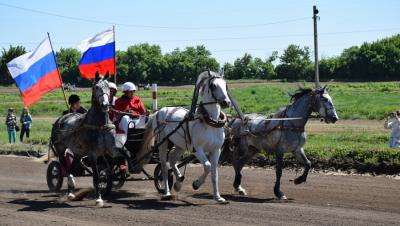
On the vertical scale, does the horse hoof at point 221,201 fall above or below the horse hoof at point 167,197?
above

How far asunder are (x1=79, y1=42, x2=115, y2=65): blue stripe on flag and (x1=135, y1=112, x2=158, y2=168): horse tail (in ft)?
7.60

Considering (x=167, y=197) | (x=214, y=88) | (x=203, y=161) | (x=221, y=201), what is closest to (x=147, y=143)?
(x=167, y=197)

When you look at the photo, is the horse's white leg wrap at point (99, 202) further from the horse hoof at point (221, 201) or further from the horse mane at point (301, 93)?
the horse mane at point (301, 93)

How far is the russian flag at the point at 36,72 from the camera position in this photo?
14.1 metres

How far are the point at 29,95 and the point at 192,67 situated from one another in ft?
283

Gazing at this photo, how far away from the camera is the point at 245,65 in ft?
365

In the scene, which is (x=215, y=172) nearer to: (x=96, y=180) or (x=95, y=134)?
(x=96, y=180)

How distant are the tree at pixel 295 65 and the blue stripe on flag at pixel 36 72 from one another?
70.3m

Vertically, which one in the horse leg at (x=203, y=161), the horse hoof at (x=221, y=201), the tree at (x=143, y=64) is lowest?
the horse hoof at (x=221, y=201)

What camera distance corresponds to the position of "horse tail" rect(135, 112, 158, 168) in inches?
499

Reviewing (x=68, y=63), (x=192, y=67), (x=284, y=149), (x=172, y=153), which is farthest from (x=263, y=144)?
(x=68, y=63)

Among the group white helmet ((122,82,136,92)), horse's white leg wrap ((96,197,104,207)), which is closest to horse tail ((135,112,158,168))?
white helmet ((122,82,136,92))

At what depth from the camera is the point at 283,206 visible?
1120 cm

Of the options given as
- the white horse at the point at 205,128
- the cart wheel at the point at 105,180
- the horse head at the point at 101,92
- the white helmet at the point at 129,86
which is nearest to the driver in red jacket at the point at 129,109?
the white helmet at the point at 129,86
